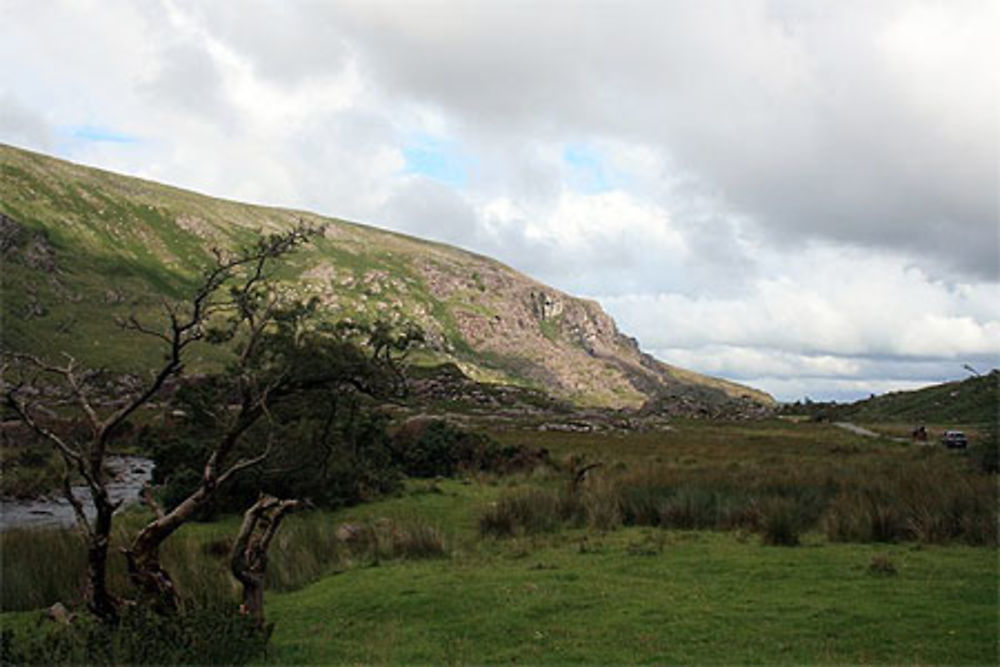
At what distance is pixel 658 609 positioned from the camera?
11.4 metres

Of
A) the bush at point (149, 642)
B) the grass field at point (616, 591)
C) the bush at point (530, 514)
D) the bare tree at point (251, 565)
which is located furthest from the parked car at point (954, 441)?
the bush at point (149, 642)

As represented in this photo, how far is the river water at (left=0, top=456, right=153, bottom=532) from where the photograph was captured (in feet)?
81.8

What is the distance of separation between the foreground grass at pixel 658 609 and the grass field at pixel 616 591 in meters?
0.04

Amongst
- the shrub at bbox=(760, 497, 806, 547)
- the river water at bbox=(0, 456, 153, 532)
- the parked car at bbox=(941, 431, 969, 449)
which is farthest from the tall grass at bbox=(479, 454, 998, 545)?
the parked car at bbox=(941, 431, 969, 449)

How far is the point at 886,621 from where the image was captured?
10.4m

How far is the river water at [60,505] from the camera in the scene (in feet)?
81.8

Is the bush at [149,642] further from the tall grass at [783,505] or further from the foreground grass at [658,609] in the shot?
the tall grass at [783,505]

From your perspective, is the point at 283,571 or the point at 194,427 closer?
the point at 283,571

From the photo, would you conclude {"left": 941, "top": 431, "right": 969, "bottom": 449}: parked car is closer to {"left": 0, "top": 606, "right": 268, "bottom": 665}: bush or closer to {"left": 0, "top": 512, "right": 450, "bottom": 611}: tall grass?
{"left": 0, "top": 512, "right": 450, "bottom": 611}: tall grass

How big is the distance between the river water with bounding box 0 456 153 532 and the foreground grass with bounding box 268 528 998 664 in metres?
11.3

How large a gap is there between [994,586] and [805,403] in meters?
119

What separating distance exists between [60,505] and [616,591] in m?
25.5

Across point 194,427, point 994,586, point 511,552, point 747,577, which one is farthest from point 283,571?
point 194,427

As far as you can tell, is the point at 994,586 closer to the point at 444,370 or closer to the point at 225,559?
the point at 225,559
